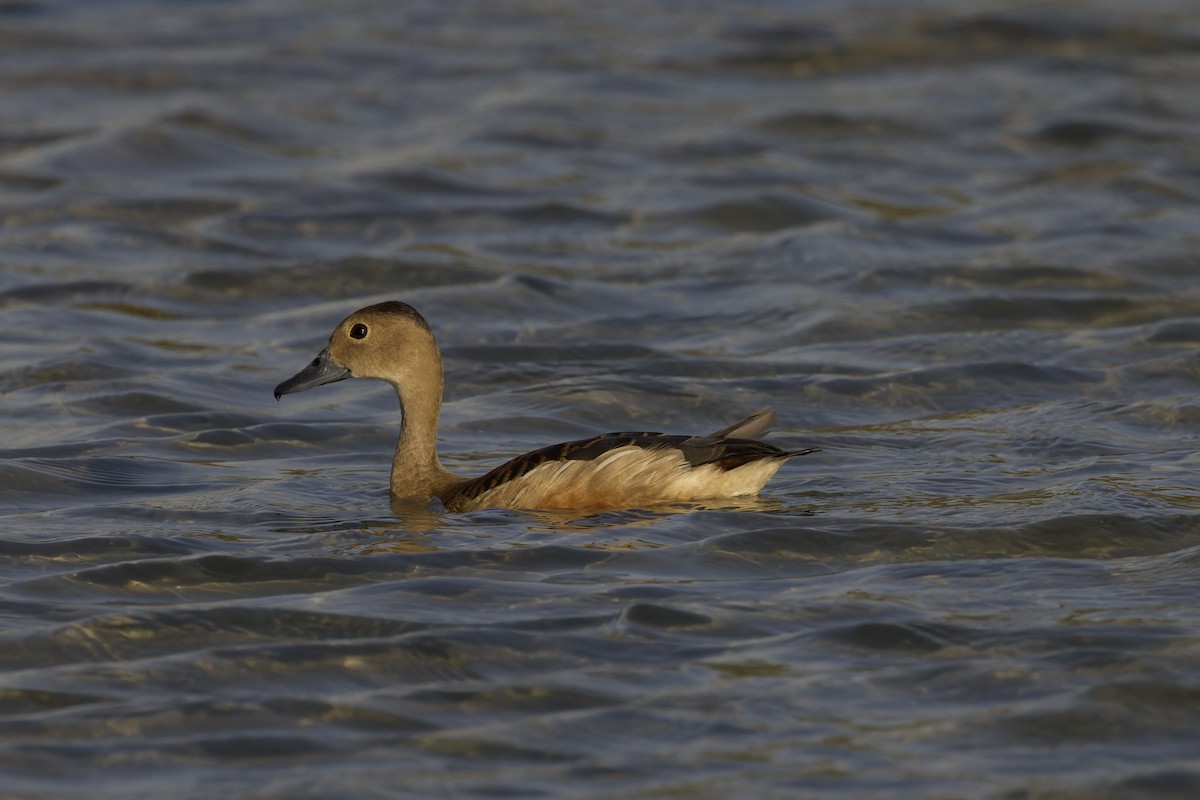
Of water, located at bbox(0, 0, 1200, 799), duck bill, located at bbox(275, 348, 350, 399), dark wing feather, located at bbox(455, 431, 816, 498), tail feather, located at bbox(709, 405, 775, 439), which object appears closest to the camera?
water, located at bbox(0, 0, 1200, 799)

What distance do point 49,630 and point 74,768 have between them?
1298mm

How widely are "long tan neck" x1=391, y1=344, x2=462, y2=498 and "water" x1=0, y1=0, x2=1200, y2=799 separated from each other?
36cm

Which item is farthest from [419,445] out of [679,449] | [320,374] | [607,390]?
[607,390]

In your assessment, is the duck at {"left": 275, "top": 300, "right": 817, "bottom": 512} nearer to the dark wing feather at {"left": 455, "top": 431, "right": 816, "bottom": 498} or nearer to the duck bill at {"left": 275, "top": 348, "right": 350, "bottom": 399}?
the dark wing feather at {"left": 455, "top": 431, "right": 816, "bottom": 498}

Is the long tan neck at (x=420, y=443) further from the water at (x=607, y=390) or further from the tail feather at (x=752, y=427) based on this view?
the tail feather at (x=752, y=427)

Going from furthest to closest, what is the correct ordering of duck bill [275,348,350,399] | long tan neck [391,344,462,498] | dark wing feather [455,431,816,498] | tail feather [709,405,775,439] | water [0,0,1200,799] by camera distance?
duck bill [275,348,350,399]
long tan neck [391,344,462,498]
tail feather [709,405,775,439]
dark wing feather [455,431,816,498]
water [0,0,1200,799]

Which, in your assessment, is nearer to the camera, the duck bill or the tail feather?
the tail feather

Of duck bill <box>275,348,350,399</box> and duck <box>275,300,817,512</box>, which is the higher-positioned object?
duck bill <box>275,348,350,399</box>

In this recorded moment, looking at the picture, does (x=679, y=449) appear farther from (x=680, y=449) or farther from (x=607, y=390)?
(x=607, y=390)

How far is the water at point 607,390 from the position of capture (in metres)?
6.73

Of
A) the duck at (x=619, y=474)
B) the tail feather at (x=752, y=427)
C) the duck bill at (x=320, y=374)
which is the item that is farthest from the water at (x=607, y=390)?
the duck bill at (x=320, y=374)

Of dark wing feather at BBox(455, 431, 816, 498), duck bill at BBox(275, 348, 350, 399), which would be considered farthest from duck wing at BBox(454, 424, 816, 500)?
duck bill at BBox(275, 348, 350, 399)

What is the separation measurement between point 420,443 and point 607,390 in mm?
2151

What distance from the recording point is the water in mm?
6730
